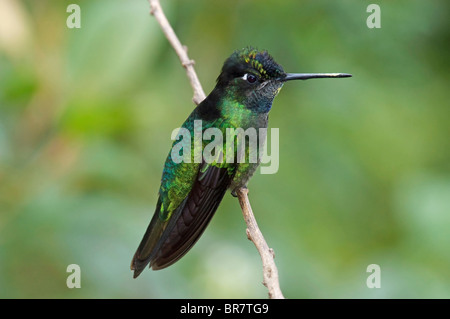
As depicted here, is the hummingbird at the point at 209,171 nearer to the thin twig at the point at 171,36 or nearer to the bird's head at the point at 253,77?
the bird's head at the point at 253,77

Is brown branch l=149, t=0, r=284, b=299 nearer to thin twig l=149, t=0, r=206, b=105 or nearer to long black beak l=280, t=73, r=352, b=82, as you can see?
thin twig l=149, t=0, r=206, b=105

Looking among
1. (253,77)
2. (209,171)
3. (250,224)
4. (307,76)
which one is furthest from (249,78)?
(250,224)

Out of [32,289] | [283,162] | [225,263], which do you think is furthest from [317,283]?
[32,289]

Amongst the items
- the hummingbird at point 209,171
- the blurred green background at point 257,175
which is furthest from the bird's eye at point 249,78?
the blurred green background at point 257,175

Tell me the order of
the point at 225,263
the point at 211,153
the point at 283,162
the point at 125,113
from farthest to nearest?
the point at 283,162, the point at 125,113, the point at 225,263, the point at 211,153

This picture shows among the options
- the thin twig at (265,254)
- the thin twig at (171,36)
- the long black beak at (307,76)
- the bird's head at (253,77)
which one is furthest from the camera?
the thin twig at (171,36)

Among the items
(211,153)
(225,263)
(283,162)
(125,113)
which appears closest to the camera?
(211,153)

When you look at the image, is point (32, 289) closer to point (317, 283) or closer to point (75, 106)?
point (75, 106)

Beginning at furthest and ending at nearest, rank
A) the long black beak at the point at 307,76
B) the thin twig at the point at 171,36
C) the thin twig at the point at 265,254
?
the thin twig at the point at 171,36 → the long black beak at the point at 307,76 → the thin twig at the point at 265,254
